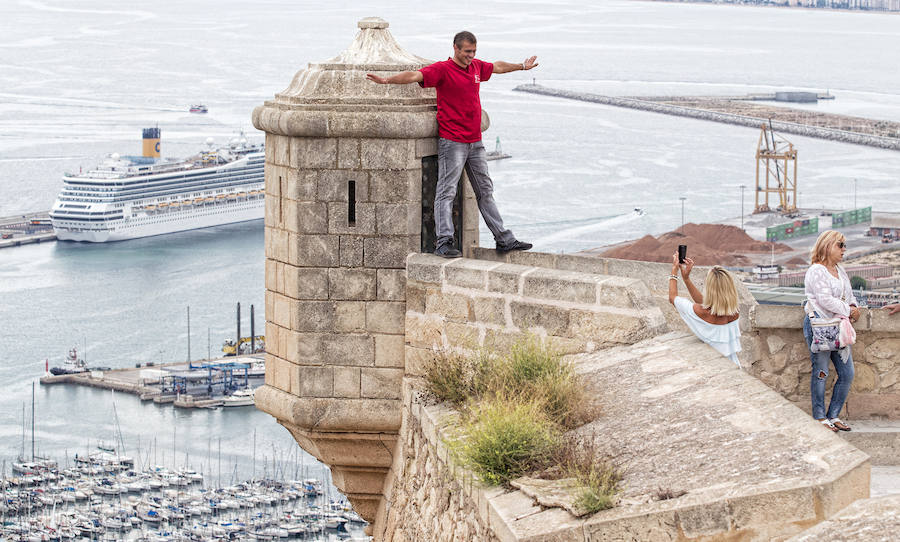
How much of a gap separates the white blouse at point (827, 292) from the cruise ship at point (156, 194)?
89.4 meters

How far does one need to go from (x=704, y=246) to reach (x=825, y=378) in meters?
75.0

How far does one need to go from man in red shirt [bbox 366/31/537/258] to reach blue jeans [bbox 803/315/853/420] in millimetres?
1293

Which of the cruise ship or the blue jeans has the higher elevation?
the blue jeans

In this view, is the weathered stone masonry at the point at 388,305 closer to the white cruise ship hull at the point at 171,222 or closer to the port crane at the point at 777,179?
the port crane at the point at 777,179

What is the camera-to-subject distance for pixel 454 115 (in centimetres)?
571

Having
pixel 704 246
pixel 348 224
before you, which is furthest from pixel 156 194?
pixel 348 224

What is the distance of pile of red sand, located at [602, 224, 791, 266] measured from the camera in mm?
73188

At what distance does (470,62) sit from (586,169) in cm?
9380

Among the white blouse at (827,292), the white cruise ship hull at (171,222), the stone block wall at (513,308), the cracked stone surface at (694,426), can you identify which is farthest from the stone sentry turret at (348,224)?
the white cruise ship hull at (171,222)

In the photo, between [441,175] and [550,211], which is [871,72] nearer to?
[550,211]

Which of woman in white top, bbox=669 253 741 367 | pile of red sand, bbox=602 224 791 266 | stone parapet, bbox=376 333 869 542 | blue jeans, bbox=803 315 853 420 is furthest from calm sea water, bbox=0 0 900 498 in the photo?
stone parapet, bbox=376 333 869 542

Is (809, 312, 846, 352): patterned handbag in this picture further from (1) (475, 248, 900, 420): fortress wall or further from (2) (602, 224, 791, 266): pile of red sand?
(2) (602, 224, 791, 266): pile of red sand

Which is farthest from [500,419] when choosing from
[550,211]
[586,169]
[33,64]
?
[33,64]

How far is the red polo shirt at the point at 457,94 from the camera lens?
5.58 meters
